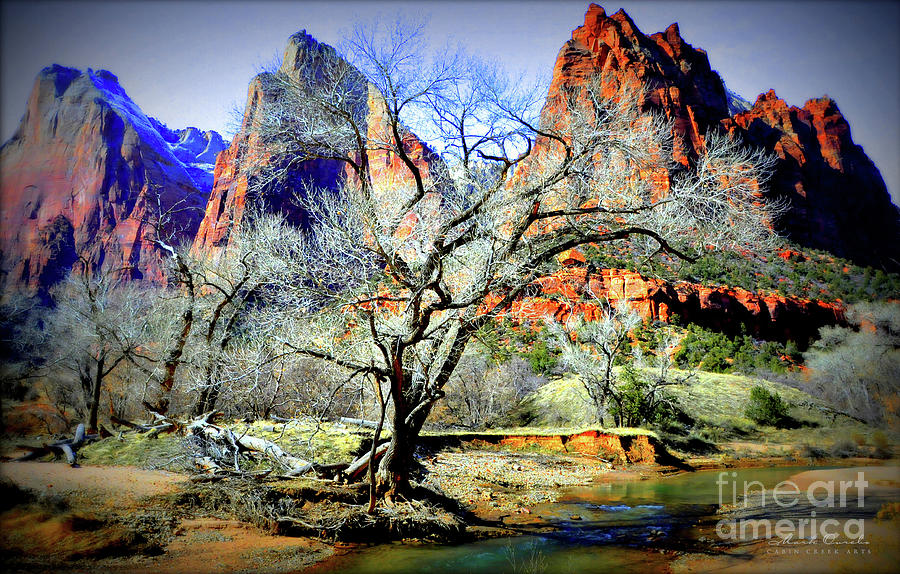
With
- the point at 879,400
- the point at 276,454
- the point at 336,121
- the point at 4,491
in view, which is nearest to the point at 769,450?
the point at 879,400

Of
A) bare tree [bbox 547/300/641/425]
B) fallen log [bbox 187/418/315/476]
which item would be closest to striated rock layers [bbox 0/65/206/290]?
bare tree [bbox 547/300/641/425]

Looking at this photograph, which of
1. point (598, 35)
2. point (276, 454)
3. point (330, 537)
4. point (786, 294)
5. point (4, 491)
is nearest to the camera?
point (4, 491)

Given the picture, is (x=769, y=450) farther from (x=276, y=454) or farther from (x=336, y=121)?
(x=336, y=121)

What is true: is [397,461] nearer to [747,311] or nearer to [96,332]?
[96,332]

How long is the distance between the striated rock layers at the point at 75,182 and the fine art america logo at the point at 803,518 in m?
74.8

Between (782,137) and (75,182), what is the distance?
138455mm

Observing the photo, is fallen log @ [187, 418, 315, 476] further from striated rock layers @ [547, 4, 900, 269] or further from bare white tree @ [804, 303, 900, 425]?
striated rock layers @ [547, 4, 900, 269]

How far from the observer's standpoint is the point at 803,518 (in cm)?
662

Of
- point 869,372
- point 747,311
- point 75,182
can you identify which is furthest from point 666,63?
point 75,182

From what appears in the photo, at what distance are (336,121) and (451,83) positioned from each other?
196cm

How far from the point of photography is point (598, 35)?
77.4 metres

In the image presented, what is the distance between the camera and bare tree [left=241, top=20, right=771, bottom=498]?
257 inches

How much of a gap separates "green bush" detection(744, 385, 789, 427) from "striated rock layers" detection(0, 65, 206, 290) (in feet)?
237

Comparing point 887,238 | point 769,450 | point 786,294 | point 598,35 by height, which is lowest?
point 769,450
